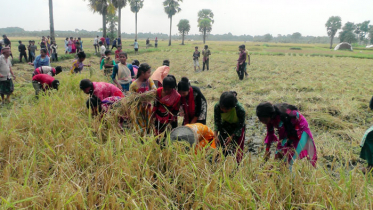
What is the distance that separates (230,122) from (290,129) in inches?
27.0

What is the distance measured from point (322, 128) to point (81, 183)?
4.59 metres

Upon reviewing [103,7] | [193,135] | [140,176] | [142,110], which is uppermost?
[103,7]

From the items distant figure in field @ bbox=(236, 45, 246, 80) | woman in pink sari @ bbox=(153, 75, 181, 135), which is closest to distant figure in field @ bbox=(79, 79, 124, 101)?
woman in pink sari @ bbox=(153, 75, 181, 135)

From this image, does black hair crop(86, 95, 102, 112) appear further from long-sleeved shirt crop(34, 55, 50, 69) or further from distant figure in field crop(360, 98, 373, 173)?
long-sleeved shirt crop(34, 55, 50, 69)

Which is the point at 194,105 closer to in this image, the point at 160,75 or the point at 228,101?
the point at 228,101

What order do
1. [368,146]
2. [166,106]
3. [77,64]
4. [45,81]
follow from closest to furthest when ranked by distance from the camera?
[368,146]
[166,106]
[45,81]
[77,64]

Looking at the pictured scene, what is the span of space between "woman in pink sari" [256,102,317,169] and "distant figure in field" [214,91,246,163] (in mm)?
315

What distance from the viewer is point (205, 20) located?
237 feet

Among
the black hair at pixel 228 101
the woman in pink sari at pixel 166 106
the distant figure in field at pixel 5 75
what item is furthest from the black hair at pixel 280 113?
the distant figure in field at pixel 5 75

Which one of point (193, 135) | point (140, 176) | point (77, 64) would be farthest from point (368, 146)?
point (77, 64)

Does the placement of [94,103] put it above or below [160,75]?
below

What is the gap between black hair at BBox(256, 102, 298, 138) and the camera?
242 cm

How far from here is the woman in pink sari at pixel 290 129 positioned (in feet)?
8.21

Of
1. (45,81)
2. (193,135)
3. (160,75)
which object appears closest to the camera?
(193,135)
